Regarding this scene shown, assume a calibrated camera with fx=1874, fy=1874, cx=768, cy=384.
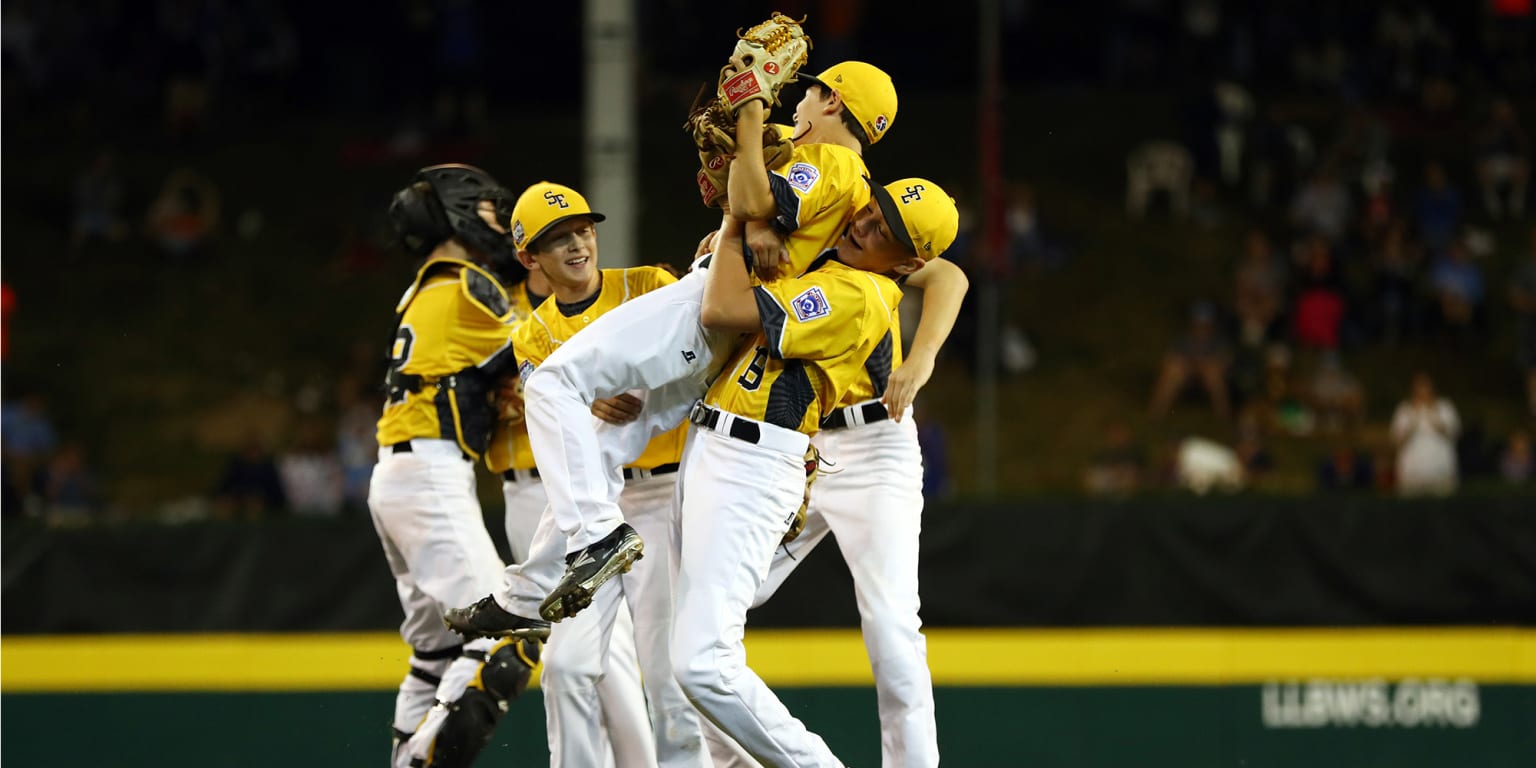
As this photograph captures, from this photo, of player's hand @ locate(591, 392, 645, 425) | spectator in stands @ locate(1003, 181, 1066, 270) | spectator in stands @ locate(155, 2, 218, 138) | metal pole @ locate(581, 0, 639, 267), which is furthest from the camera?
spectator in stands @ locate(155, 2, 218, 138)

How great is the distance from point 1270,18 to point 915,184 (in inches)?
657

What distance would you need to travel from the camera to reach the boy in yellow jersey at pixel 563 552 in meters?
5.95

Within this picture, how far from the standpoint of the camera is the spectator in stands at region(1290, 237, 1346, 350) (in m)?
17.2

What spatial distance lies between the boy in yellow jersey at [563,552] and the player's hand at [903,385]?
0.71 m

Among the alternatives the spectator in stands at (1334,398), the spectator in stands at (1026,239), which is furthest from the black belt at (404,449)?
the spectator in stands at (1026,239)

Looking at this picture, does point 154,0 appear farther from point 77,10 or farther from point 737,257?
point 737,257

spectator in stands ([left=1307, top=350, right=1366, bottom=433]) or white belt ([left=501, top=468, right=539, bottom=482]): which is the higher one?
white belt ([left=501, top=468, right=539, bottom=482])

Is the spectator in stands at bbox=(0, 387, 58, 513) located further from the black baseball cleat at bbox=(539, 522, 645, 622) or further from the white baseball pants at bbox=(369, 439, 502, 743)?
the black baseball cleat at bbox=(539, 522, 645, 622)

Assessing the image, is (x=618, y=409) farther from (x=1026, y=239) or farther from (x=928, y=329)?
(x=1026, y=239)

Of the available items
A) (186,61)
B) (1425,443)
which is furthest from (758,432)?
(186,61)

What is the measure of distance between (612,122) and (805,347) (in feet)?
19.7

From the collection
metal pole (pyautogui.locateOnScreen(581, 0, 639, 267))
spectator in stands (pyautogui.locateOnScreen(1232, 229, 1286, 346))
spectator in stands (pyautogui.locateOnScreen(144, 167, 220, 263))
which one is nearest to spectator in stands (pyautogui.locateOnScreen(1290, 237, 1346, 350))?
spectator in stands (pyautogui.locateOnScreen(1232, 229, 1286, 346))

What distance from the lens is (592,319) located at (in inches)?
247

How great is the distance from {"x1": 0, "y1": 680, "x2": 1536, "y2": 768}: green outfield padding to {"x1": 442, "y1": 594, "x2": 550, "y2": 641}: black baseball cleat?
8.71 feet
